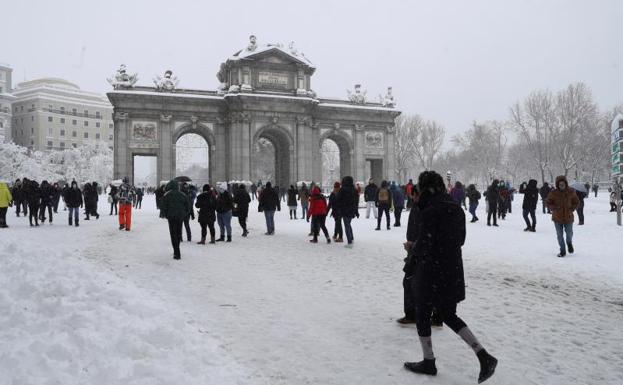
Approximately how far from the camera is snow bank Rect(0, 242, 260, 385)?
13.3 ft

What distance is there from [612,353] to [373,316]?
2.75m

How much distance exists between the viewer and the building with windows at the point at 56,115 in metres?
93.2

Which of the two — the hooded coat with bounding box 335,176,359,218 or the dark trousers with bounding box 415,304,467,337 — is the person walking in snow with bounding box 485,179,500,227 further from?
the dark trousers with bounding box 415,304,467,337

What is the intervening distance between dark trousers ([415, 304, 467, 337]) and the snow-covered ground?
464mm

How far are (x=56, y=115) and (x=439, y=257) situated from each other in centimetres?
10738

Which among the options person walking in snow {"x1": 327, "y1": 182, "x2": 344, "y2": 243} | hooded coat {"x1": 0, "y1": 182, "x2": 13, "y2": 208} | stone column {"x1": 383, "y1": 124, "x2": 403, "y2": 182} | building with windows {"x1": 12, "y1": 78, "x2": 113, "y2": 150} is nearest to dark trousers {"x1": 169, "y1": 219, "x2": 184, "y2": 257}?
person walking in snow {"x1": 327, "y1": 182, "x2": 344, "y2": 243}

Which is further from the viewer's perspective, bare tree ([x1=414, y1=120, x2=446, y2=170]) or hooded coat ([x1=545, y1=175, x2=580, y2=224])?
bare tree ([x1=414, y1=120, x2=446, y2=170])

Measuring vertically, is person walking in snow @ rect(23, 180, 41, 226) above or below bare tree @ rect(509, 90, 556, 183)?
below

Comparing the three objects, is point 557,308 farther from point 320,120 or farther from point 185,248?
point 320,120

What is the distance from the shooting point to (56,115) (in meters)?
95.9

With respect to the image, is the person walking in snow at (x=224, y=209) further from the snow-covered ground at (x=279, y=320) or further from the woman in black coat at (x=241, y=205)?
the snow-covered ground at (x=279, y=320)

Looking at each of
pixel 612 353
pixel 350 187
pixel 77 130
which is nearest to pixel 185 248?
pixel 350 187

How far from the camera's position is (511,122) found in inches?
2208

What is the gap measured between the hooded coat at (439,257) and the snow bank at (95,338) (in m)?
1.86
